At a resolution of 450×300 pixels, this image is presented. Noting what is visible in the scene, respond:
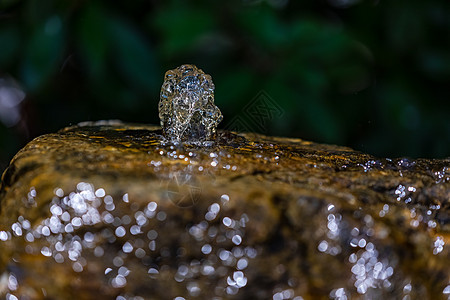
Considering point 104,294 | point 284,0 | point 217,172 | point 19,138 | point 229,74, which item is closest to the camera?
point 104,294

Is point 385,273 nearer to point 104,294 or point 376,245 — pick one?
point 376,245

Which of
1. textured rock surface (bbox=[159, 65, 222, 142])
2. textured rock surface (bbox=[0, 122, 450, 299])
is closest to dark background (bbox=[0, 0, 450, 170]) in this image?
textured rock surface (bbox=[159, 65, 222, 142])

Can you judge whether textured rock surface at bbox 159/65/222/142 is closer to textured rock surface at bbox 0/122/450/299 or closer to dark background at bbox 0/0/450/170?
textured rock surface at bbox 0/122/450/299

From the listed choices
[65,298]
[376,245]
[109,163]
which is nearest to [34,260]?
[65,298]

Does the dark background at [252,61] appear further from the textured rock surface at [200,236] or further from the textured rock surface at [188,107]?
the textured rock surface at [200,236]

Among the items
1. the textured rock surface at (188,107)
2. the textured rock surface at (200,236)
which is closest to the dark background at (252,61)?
the textured rock surface at (188,107)

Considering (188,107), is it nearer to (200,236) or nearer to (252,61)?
(200,236)
